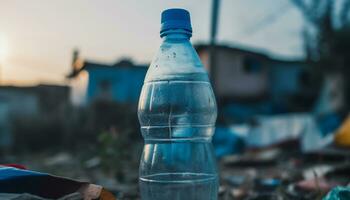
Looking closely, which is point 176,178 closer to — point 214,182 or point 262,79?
point 214,182

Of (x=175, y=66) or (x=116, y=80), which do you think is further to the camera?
(x=116, y=80)

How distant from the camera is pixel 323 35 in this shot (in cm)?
1384

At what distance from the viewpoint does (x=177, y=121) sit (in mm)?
2074

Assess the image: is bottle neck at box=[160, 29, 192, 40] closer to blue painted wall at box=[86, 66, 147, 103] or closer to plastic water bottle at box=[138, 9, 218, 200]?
plastic water bottle at box=[138, 9, 218, 200]

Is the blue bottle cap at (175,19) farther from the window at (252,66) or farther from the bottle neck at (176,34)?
the window at (252,66)

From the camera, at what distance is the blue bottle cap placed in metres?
1.80

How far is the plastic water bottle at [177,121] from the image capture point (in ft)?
6.28

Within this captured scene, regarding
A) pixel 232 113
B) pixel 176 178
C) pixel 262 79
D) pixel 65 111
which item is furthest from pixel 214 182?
pixel 262 79

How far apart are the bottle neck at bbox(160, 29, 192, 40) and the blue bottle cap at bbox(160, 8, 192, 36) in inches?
0.9

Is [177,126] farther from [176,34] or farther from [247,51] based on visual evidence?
[247,51]

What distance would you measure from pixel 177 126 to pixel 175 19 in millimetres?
535

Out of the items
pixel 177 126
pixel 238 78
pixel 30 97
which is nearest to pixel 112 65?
pixel 30 97

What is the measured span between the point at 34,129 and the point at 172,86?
1196cm

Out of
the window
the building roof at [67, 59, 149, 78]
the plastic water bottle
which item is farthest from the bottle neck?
the window
